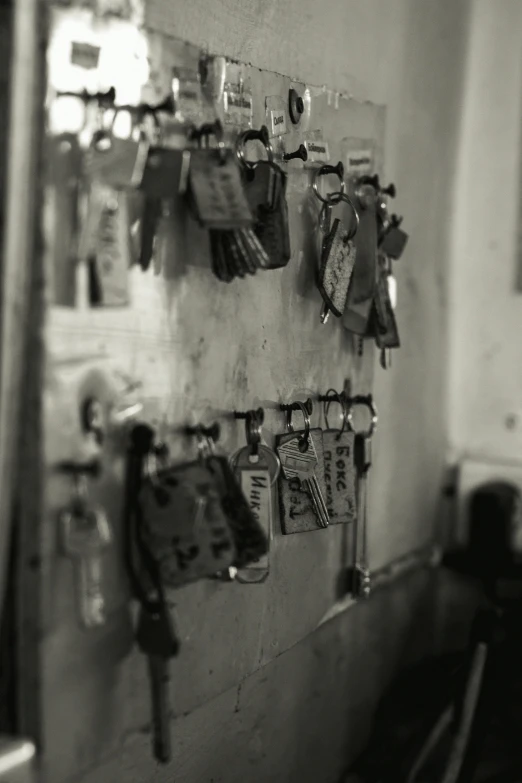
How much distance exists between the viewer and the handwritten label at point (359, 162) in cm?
125

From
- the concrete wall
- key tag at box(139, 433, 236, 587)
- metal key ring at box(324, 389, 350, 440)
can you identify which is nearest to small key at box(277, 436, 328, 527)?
Result: metal key ring at box(324, 389, 350, 440)

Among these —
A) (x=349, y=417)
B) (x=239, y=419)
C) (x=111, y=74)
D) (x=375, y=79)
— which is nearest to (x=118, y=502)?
(x=239, y=419)

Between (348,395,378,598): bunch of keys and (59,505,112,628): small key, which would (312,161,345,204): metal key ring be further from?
(59,505,112,628): small key

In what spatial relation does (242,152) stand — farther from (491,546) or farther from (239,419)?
(491,546)

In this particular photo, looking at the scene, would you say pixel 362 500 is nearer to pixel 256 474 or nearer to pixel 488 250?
pixel 256 474

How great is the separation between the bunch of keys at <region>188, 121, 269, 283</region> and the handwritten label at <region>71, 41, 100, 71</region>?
0.14m

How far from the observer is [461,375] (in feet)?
6.31

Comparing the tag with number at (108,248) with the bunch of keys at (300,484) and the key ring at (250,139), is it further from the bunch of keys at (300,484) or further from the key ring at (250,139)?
the bunch of keys at (300,484)

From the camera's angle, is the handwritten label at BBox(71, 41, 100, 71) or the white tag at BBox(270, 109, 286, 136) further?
the white tag at BBox(270, 109, 286, 136)

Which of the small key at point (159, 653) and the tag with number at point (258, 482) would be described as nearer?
the small key at point (159, 653)

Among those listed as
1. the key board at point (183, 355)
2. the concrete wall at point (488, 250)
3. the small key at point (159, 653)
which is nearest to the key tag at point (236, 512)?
the key board at point (183, 355)

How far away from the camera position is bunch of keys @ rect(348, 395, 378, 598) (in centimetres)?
131

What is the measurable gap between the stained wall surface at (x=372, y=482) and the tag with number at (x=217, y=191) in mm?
110

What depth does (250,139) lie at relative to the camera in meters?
1.01
